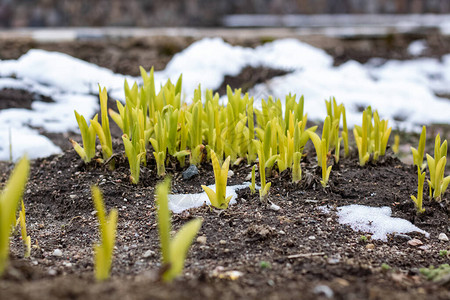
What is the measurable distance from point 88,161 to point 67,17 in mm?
4563

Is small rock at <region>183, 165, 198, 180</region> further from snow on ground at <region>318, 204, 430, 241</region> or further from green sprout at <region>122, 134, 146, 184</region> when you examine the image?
snow on ground at <region>318, 204, 430, 241</region>

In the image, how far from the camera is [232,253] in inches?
64.4

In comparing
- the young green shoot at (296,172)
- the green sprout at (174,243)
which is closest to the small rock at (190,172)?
the young green shoot at (296,172)

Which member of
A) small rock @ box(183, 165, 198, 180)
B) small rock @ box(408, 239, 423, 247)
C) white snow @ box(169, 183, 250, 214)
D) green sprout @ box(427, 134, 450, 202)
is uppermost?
green sprout @ box(427, 134, 450, 202)

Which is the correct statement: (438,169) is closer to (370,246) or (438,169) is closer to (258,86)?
(370,246)

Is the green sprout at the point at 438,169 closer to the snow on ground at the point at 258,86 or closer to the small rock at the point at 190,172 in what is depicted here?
the small rock at the point at 190,172

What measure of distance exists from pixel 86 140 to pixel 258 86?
211 cm

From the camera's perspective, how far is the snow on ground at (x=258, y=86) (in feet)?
11.2

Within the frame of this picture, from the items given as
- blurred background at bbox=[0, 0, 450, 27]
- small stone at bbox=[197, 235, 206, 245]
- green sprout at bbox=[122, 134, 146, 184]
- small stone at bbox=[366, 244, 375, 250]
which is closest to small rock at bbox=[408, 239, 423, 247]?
small stone at bbox=[366, 244, 375, 250]

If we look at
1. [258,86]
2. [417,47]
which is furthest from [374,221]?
[417,47]

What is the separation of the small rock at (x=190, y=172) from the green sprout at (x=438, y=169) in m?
1.09

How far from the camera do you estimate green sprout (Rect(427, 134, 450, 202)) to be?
6.50 feet

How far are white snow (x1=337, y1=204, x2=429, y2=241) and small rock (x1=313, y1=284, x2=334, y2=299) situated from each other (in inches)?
32.8

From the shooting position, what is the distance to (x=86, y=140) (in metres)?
2.35
